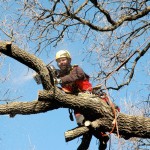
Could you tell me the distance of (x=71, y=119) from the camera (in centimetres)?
486

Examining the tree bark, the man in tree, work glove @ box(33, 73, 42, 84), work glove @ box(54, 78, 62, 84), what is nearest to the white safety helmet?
the man in tree

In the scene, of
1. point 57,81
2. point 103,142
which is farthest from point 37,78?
point 103,142

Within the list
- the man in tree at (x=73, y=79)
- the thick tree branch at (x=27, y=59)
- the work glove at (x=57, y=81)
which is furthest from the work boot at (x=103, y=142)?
the thick tree branch at (x=27, y=59)

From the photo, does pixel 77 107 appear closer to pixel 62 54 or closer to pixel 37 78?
pixel 37 78

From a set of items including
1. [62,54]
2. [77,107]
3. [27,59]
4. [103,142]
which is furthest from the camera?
[62,54]

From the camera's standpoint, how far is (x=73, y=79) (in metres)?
4.90

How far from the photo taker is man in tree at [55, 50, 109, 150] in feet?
15.6

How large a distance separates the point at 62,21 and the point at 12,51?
3.00 meters

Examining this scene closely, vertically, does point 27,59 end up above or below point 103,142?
above

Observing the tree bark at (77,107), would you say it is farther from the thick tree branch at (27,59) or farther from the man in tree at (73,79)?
the man in tree at (73,79)

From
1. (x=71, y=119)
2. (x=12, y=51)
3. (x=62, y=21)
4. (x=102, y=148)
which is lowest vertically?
(x=102, y=148)

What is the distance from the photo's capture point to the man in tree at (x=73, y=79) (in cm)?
476

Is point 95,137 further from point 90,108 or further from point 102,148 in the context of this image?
point 90,108

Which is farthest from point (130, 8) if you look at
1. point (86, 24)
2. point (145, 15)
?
point (86, 24)
